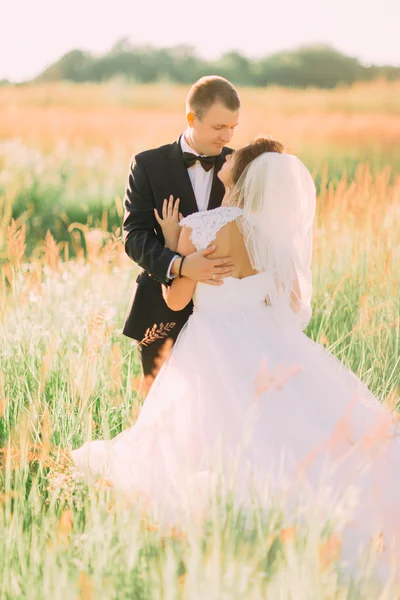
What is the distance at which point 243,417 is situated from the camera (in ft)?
9.08

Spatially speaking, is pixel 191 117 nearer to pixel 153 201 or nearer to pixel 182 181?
pixel 182 181

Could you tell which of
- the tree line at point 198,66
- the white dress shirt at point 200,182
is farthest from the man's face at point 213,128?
the tree line at point 198,66

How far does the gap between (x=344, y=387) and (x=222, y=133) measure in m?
1.29

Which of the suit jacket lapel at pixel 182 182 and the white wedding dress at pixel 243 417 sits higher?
the suit jacket lapel at pixel 182 182

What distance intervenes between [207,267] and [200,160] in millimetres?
771

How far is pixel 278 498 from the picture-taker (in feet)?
7.73

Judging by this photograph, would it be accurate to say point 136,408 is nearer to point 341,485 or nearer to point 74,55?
point 341,485

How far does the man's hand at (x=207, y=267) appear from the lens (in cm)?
296

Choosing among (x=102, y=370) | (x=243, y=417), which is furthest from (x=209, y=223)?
(x=102, y=370)

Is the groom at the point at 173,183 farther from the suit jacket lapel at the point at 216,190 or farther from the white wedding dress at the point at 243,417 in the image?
the white wedding dress at the point at 243,417

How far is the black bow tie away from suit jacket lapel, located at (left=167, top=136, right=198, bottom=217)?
23mm

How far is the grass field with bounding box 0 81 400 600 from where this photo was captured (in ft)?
6.48

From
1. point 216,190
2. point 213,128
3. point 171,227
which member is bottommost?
point 171,227

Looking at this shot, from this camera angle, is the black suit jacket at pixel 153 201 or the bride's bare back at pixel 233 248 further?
the black suit jacket at pixel 153 201
